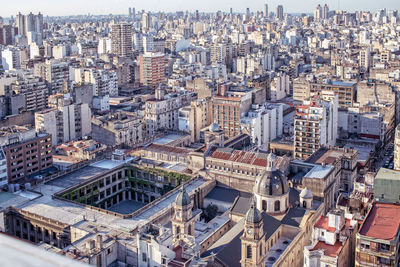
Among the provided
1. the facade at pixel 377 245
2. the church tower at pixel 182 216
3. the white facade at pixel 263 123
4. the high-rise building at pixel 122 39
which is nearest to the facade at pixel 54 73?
the white facade at pixel 263 123

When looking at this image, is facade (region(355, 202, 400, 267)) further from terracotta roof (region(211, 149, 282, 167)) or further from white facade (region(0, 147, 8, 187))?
white facade (region(0, 147, 8, 187))

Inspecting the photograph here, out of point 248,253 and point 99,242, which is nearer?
point 248,253

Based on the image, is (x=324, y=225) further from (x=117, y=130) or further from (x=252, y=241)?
(x=117, y=130)

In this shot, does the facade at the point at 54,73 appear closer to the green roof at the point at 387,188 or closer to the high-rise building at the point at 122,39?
the high-rise building at the point at 122,39

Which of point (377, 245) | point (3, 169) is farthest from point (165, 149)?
point (377, 245)

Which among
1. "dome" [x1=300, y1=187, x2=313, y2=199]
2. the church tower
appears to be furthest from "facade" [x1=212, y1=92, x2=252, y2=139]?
the church tower

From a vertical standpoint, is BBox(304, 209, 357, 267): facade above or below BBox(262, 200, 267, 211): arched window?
above

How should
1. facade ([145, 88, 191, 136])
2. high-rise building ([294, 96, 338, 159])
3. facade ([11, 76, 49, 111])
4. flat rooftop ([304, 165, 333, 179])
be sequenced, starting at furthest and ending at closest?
1. facade ([11, 76, 49, 111])
2. facade ([145, 88, 191, 136])
3. high-rise building ([294, 96, 338, 159])
4. flat rooftop ([304, 165, 333, 179])
